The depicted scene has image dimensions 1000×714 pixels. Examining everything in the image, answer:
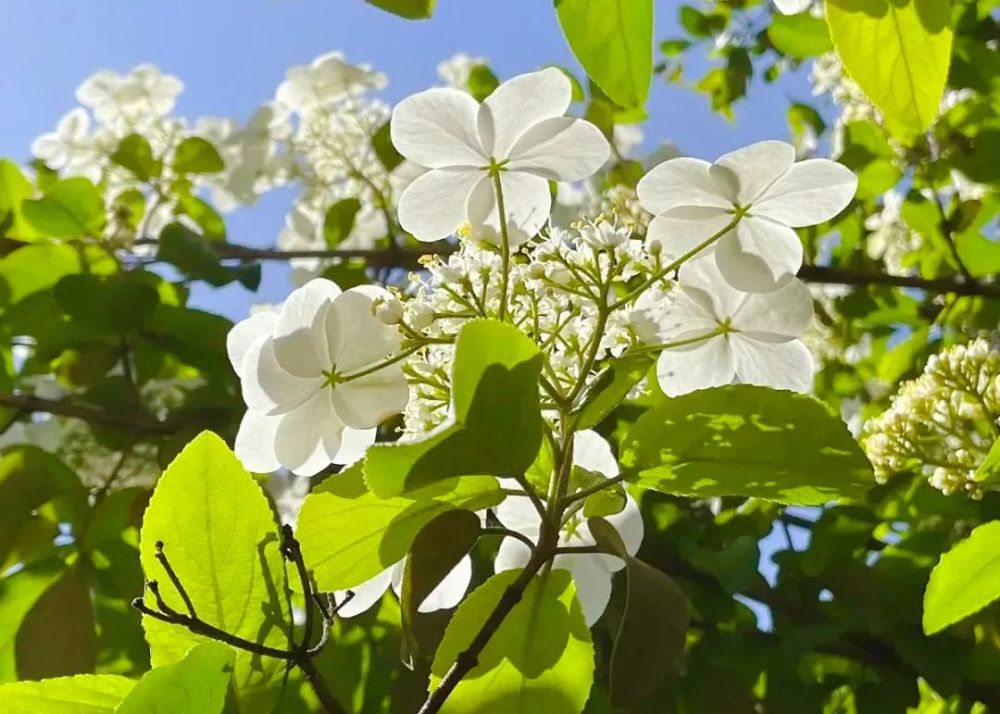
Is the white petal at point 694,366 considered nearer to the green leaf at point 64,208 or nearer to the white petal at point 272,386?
the white petal at point 272,386

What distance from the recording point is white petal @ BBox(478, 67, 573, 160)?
1.74 ft

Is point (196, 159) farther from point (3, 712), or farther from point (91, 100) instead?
point (3, 712)

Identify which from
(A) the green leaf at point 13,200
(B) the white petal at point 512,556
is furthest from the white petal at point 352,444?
(A) the green leaf at point 13,200

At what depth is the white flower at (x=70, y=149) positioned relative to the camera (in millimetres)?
1485

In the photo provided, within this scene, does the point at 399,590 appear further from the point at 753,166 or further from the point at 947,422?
the point at 947,422

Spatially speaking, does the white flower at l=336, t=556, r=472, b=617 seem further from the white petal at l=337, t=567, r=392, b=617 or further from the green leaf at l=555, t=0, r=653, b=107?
the green leaf at l=555, t=0, r=653, b=107

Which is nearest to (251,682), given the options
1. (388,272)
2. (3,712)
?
(3,712)

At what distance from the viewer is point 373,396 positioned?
0.49 m

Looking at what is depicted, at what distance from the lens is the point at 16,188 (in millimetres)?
1339

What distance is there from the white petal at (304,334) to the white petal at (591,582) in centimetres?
21

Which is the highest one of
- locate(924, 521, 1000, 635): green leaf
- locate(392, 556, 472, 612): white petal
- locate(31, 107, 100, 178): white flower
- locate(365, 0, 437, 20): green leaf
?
locate(31, 107, 100, 178): white flower

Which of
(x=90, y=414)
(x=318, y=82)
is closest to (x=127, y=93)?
(x=318, y=82)

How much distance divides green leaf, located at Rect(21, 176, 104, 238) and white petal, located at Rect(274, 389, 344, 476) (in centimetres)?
89

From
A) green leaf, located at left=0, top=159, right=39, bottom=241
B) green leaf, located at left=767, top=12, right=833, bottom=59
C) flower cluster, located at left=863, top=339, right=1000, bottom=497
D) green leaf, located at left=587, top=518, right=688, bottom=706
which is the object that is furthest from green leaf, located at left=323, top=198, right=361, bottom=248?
green leaf, located at left=587, top=518, right=688, bottom=706
